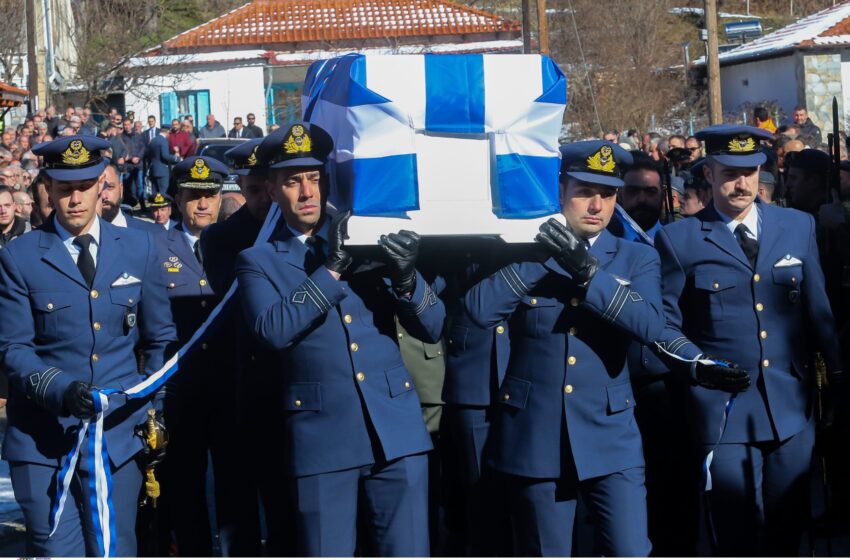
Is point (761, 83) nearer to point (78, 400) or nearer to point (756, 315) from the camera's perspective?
point (756, 315)

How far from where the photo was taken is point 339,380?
15.0 feet

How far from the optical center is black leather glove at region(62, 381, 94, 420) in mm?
4691

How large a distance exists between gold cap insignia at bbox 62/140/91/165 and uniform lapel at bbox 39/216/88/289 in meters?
0.32

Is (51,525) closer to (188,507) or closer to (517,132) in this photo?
(188,507)

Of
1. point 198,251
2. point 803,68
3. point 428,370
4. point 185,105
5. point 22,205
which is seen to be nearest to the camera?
point 428,370

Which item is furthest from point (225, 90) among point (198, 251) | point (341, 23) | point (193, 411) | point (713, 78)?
point (193, 411)

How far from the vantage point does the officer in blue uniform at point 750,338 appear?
17.4ft

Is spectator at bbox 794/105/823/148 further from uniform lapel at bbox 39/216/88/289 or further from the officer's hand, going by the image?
uniform lapel at bbox 39/216/88/289

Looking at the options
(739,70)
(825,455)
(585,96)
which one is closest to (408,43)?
(585,96)

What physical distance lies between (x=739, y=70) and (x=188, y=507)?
3206 cm

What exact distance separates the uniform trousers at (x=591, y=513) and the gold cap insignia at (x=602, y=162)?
112cm

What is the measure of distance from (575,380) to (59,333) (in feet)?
6.64

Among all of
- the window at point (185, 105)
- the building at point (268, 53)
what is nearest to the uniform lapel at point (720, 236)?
the building at point (268, 53)

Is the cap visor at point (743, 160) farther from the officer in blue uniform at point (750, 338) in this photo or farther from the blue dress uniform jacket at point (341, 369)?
the blue dress uniform jacket at point (341, 369)
